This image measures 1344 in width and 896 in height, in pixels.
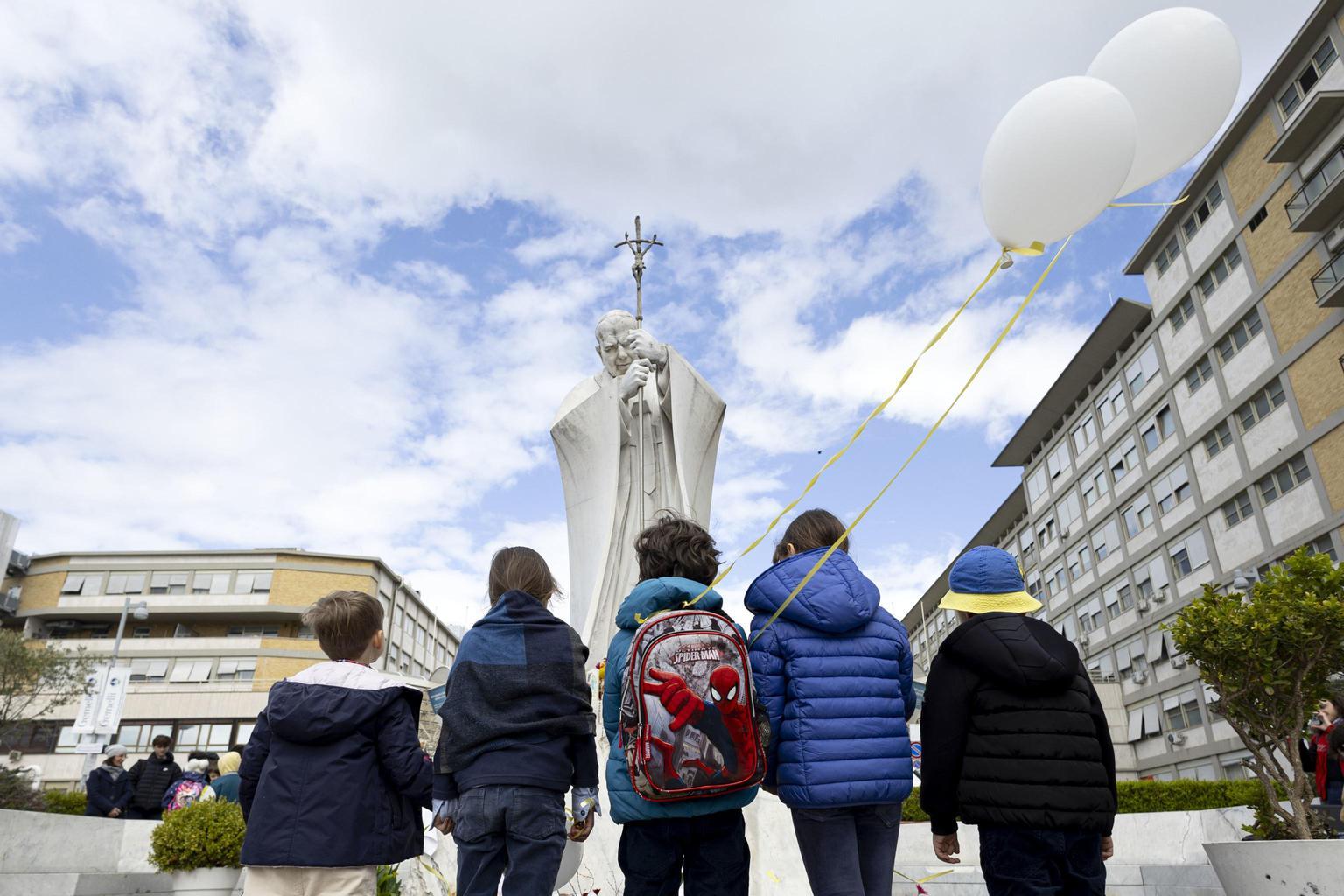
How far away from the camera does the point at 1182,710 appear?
3139 cm

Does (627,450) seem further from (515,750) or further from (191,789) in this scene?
(515,750)

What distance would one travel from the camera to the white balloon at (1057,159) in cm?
323

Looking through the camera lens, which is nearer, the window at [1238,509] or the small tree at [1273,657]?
the small tree at [1273,657]

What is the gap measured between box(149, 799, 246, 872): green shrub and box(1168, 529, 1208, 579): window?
3169 cm

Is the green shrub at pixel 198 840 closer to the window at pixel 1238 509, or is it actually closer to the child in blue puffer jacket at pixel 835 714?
the child in blue puffer jacket at pixel 835 714

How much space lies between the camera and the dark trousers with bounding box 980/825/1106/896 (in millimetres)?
2588

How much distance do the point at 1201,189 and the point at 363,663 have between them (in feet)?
110

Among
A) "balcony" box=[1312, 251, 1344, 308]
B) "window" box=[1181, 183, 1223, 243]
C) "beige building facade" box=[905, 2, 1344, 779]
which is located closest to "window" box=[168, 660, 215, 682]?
"beige building facade" box=[905, 2, 1344, 779]

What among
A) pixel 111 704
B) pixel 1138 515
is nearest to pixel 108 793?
pixel 111 704

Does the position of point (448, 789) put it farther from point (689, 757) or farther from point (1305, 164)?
point (1305, 164)

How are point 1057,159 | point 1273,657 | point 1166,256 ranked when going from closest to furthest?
point 1057,159 → point 1273,657 → point 1166,256

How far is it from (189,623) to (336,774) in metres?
49.6

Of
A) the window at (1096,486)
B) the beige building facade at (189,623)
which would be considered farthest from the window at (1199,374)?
the beige building facade at (189,623)

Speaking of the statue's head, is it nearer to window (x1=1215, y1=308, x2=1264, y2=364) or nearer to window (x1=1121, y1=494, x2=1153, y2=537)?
window (x1=1215, y1=308, x2=1264, y2=364)
